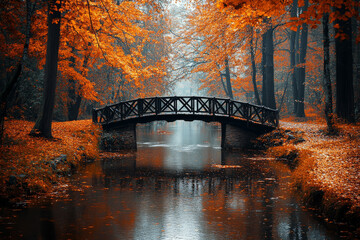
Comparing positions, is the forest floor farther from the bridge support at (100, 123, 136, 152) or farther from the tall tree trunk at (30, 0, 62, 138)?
the bridge support at (100, 123, 136, 152)

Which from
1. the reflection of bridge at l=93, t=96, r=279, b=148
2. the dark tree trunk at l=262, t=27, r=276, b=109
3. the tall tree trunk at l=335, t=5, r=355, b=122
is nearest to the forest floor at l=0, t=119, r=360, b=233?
the tall tree trunk at l=335, t=5, r=355, b=122

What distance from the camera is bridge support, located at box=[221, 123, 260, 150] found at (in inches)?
858

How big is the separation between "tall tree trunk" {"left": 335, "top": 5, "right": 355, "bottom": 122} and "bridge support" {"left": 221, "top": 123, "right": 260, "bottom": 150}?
550 cm

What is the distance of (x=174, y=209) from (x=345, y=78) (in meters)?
12.5

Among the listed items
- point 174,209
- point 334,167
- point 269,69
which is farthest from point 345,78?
point 174,209

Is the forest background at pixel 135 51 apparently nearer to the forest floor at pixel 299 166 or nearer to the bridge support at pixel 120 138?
the forest floor at pixel 299 166

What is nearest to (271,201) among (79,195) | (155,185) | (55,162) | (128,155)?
(155,185)

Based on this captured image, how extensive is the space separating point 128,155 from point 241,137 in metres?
7.08

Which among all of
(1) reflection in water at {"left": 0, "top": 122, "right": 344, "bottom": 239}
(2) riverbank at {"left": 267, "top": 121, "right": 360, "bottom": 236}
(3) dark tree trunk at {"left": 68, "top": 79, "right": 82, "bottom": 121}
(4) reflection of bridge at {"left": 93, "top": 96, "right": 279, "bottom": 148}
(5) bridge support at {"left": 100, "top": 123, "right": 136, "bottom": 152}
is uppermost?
(3) dark tree trunk at {"left": 68, "top": 79, "right": 82, "bottom": 121}

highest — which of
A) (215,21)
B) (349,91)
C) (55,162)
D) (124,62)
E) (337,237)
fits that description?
(215,21)

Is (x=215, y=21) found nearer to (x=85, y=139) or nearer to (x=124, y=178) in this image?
(x=85, y=139)

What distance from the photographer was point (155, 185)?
1118 centimetres

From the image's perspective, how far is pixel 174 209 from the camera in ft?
27.4

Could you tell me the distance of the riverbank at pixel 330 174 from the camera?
7375 mm
